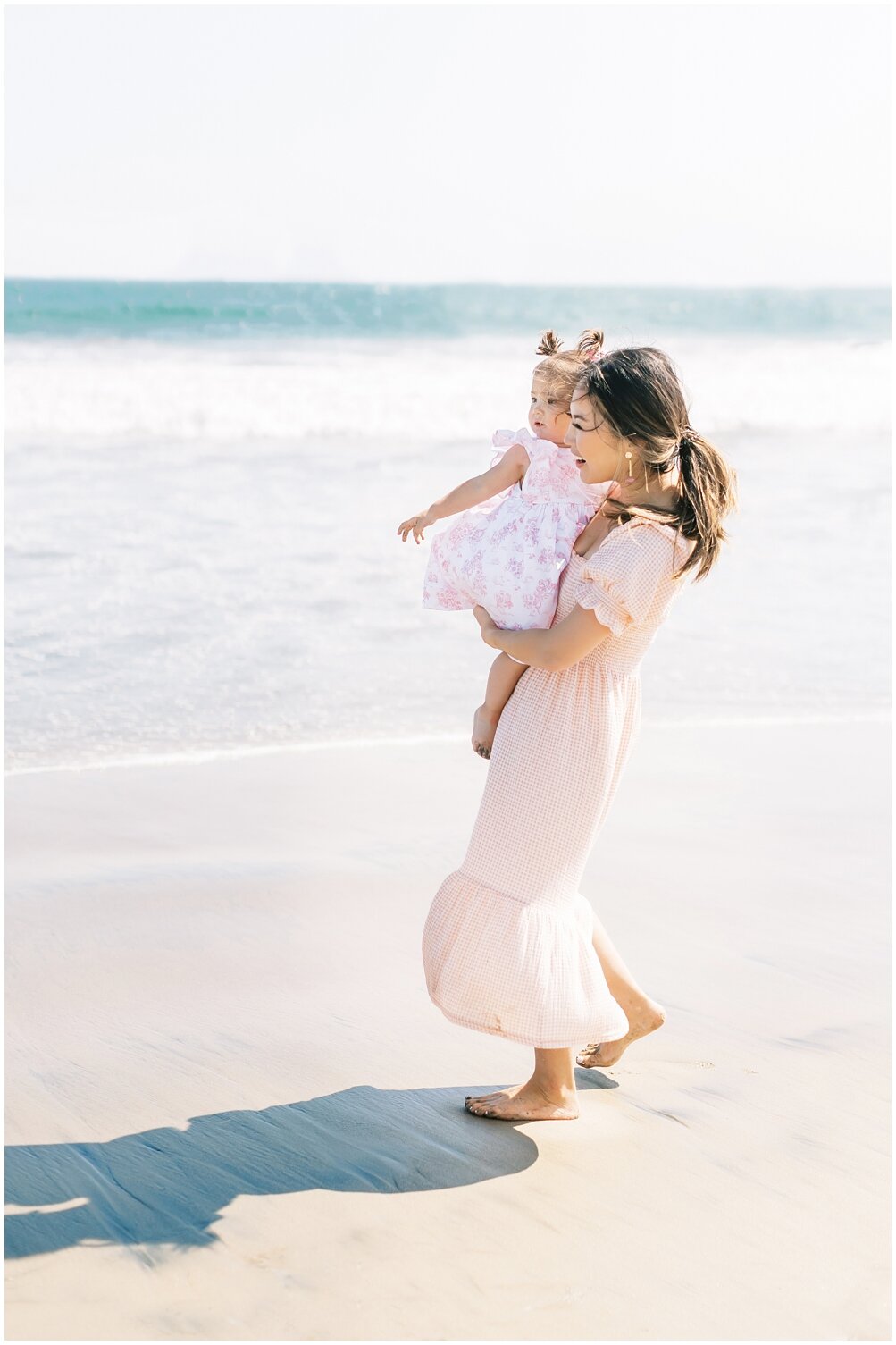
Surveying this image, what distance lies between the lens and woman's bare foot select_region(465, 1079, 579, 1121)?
2.61m

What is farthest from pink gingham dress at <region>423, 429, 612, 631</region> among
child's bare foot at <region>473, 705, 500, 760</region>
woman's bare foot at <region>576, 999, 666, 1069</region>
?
woman's bare foot at <region>576, 999, 666, 1069</region>

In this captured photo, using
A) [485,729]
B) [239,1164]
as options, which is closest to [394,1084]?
[239,1164]

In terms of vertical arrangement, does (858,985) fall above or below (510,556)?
below

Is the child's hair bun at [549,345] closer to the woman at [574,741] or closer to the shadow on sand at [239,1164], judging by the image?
the woman at [574,741]

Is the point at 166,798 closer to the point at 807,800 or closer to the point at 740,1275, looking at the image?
the point at 807,800

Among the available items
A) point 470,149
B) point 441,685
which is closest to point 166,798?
Result: point 441,685

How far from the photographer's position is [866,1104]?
8.98 feet

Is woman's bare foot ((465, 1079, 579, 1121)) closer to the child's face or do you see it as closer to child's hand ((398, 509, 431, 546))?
child's hand ((398, 509, 431, 546))

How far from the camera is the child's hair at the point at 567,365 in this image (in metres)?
2.52

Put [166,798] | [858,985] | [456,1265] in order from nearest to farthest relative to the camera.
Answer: [456,1265]
[858,985]
[166,798]

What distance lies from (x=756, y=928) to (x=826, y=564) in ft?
16.0

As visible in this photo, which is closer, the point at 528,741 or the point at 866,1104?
the point at 528,741

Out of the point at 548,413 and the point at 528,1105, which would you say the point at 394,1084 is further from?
the point at 548,413

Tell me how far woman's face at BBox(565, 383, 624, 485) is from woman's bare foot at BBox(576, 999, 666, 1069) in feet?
3.70
